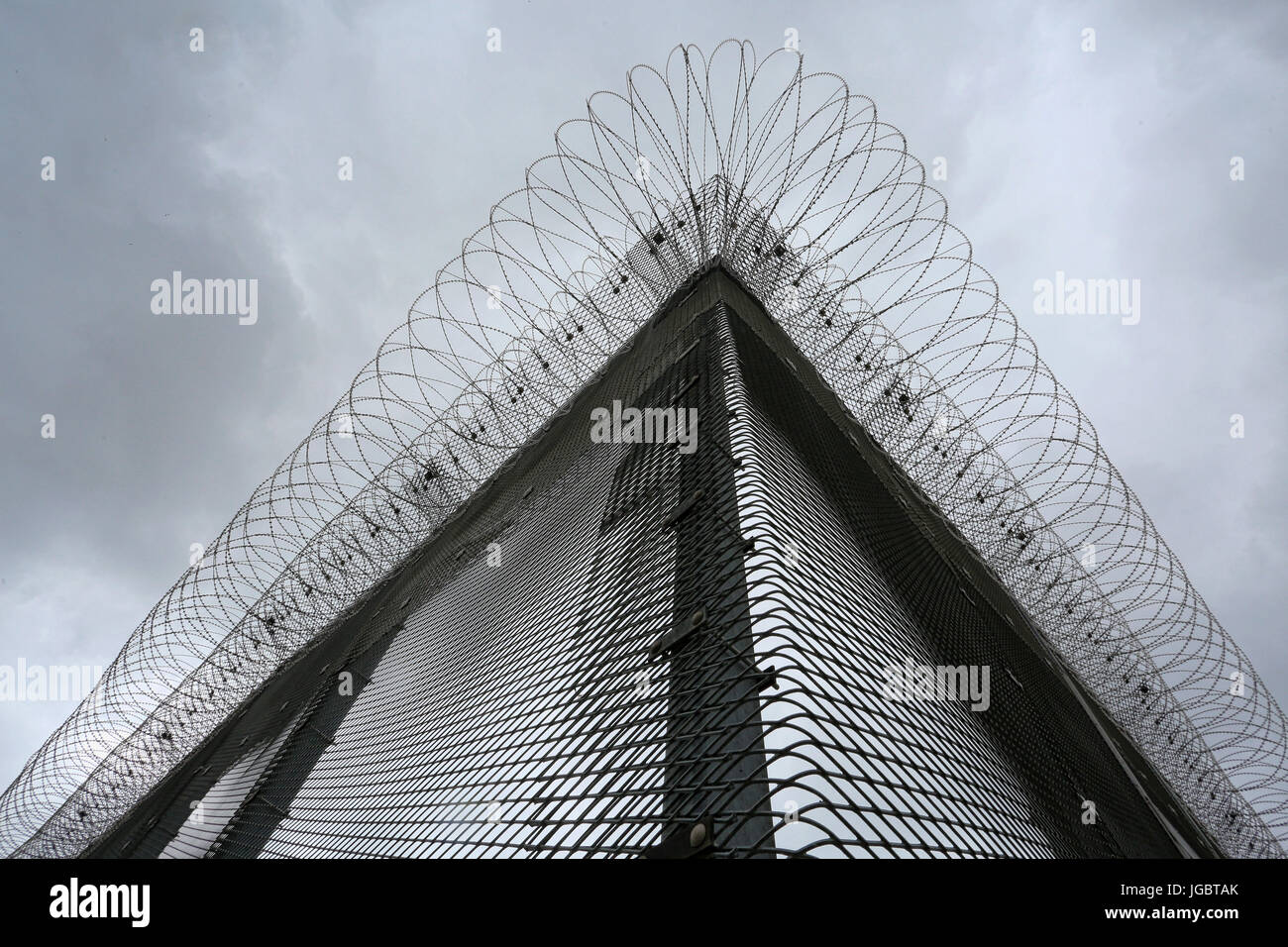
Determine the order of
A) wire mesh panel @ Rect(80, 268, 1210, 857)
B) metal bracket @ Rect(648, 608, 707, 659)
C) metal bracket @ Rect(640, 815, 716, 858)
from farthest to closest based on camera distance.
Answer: metal bracket @ Rect(648, 608, 707, 659) < wire mesh panel @ Rect(80, 268, 1210, 857) < metal bracket @ Rect(640, 815, 716, 858)

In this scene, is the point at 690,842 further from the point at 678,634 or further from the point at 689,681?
the point at 678,634

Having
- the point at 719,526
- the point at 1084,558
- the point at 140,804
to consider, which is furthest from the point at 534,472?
the point at 140,804

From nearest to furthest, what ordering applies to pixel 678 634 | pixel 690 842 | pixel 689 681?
pixel 690 842 → pixel 689 681 → pixel 678 634

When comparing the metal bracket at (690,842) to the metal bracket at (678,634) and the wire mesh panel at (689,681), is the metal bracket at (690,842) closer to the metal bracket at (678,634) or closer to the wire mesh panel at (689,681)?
the wire mesh panel at (689,681)

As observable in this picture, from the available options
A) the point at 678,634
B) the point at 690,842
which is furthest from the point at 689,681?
the point at 690,842

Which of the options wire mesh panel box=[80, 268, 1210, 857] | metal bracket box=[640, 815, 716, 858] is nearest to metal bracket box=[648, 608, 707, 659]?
wire mesh panel box=[80, 268, 1210, 857]

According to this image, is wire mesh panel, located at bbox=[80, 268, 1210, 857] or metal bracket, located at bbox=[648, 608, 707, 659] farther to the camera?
metal bracket, located at bbox=[648, 608, 707, 659]

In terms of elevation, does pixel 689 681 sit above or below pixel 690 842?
above

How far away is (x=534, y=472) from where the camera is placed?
19.1 metres

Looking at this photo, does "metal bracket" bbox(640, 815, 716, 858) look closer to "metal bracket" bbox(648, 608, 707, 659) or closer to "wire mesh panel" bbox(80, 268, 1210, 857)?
"wire mesh panel" bbox(80, 268, 1210, 857)

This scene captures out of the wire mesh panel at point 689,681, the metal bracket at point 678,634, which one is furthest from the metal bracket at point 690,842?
the metal bracket at point 678,634

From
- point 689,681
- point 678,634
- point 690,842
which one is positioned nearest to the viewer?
point 690,842
